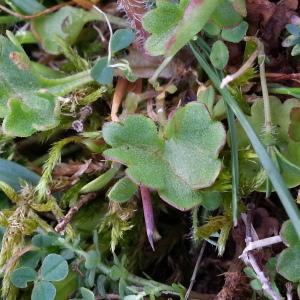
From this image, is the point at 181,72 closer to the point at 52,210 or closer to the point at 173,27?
the point at 173,27

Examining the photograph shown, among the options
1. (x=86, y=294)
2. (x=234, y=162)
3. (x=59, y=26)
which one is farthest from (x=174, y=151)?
(x=59, y=26)

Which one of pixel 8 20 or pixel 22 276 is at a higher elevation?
pixel 8 20

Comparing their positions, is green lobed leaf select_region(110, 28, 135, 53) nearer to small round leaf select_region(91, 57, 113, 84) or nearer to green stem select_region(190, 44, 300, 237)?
small round leaf select_region(91, 57, 113, 84)

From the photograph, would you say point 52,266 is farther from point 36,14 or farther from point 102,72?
point 36,14

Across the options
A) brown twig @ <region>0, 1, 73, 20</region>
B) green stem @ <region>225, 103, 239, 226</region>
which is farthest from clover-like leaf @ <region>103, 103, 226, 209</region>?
brown twig @ <region>0, 1, 73, 20</region>

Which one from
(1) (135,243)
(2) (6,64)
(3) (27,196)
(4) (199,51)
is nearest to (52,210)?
(3) (27,196)

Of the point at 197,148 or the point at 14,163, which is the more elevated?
the point at 197,148

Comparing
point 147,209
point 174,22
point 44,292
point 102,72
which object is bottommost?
point 44,292
